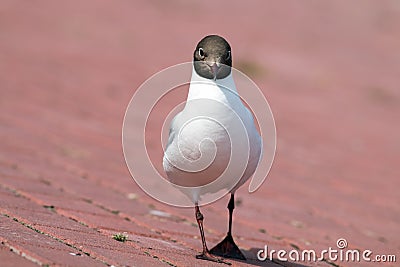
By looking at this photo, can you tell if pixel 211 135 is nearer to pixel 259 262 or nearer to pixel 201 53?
pixel 201 53

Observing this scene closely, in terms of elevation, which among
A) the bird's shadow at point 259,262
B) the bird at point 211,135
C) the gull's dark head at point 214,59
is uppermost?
the gull's dark head at point 214,59

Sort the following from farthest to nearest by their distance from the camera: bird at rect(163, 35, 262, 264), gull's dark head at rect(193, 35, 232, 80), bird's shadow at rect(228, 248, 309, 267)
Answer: bird's shadow at rect(228, 248, 309, 267)
gull's dark head at rect(193, 35, 232, 80)
bird at rect(163, 35, 262, 264)

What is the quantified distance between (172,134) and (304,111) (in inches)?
252

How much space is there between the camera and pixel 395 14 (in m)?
18.2

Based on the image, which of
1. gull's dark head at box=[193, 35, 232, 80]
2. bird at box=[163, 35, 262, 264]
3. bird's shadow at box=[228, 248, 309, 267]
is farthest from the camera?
bird's shadow at box=[228, 248, 309, 267]

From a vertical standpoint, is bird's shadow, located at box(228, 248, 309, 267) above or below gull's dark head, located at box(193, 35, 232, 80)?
below

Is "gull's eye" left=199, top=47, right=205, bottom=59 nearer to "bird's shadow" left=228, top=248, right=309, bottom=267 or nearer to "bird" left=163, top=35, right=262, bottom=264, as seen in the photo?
"bird" left=163, top=35, right=262, bottom=264

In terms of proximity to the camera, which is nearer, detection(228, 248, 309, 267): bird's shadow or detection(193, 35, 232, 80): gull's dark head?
detection(193, 35, 232, 80): gull's dark head

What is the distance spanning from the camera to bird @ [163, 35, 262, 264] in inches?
133

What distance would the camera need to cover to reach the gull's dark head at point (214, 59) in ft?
11.4

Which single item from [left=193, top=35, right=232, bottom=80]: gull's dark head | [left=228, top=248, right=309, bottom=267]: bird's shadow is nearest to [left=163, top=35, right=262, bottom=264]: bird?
[left=193, top=35, right=232, bottom=80]: gull's dark head

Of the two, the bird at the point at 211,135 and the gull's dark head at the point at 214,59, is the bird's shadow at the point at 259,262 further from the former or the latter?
the gull's dark head at the point at 214,59

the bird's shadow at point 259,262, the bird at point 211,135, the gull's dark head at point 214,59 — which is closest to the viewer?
the bird at point 211,135

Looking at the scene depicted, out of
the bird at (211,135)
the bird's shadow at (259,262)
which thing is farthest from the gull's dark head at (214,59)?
the bird's shadow at (259,262)
